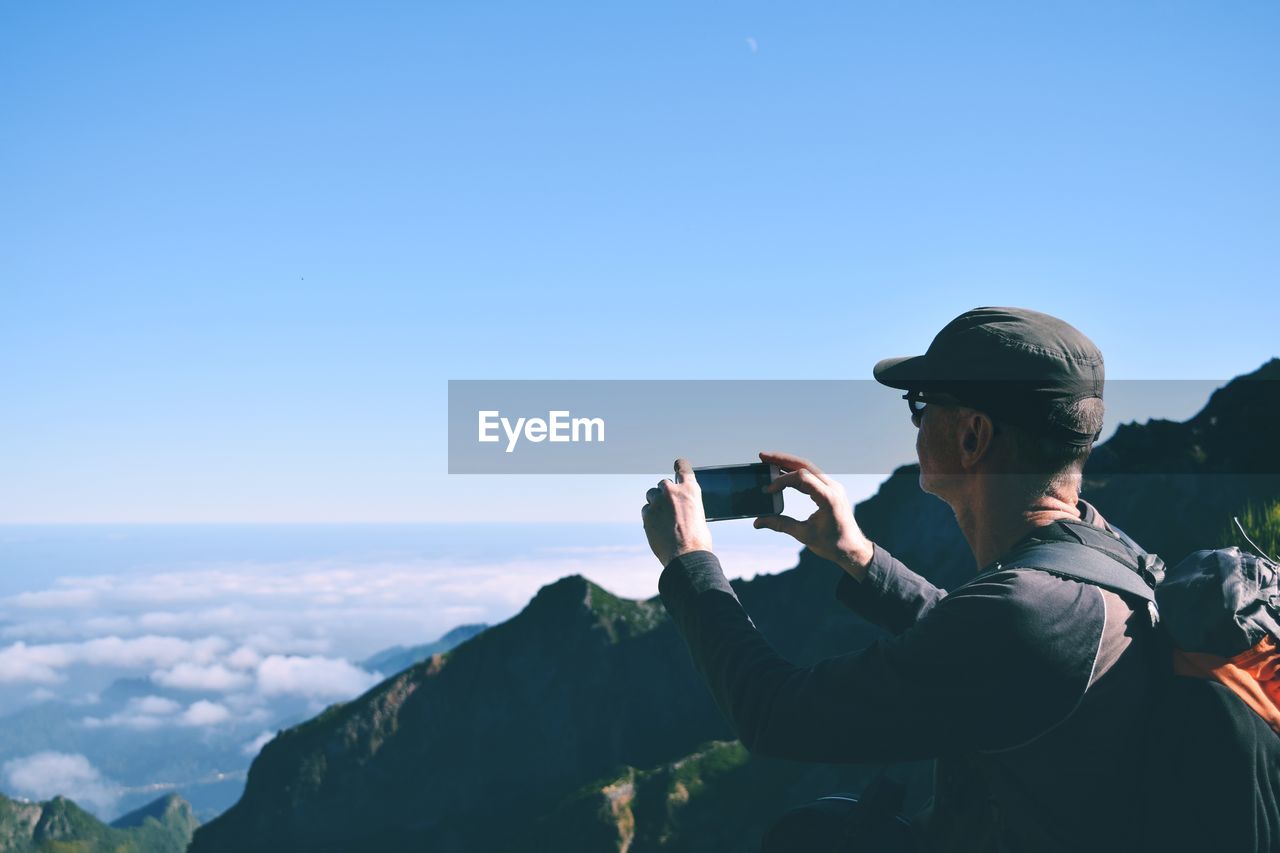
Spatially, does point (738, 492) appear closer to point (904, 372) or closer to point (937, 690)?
point (904, 372)

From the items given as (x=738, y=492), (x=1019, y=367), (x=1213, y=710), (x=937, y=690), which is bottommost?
(x=1213, y=710)

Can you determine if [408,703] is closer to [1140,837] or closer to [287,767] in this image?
[287,767]

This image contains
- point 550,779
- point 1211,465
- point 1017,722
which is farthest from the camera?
point 550,779

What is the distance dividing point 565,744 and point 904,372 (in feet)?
363

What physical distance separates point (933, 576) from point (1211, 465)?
24066mm

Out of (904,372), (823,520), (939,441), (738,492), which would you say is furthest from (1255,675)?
(738,492)

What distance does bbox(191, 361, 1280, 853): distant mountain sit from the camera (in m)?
79.0

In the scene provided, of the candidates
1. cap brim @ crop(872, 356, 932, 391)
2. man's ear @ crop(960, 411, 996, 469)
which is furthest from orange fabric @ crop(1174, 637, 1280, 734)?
cap brim @ crop(872, 356, 932, 391)

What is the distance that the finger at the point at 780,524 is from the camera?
196 inches

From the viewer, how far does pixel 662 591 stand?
4.15 meters

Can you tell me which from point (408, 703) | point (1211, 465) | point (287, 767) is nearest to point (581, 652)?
point (408, 703)

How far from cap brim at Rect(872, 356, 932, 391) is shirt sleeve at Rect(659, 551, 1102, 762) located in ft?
3.34

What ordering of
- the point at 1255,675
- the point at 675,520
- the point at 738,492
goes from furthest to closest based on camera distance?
the point at 738,492 → the point at 675,520 → the point at 1255,675

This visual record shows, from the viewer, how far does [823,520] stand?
5.02 metres
